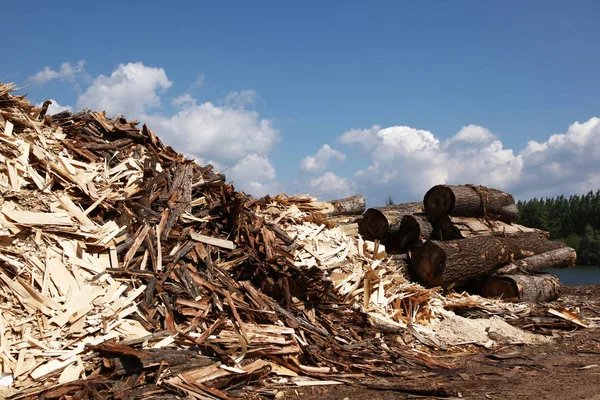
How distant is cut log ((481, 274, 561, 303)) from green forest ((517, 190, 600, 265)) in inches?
971

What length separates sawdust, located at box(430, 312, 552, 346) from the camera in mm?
7910

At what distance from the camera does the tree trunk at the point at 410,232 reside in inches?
439

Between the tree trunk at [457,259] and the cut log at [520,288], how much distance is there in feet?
0.96

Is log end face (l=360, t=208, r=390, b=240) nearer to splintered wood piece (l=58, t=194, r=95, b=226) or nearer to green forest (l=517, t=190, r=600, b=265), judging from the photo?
splintered wood piece (l=58, t=194, r=95, b=226)

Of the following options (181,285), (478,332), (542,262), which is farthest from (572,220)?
(181,285)

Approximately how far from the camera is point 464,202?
11.8 m

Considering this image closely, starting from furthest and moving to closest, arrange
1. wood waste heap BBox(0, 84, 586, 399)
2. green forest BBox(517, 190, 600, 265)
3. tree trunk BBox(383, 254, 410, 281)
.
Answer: green forest BBox(517, 190, 600, 265) → tree trunk BBox(383, 254, 410, 281) → wood waste heap BBox(0, 84, 586, 399)

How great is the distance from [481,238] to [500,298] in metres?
1.27

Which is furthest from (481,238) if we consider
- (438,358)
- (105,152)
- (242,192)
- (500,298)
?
(105,152)

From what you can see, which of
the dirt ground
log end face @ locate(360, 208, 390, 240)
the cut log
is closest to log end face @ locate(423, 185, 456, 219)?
log end face @ locate(360, 208, 390, 240)

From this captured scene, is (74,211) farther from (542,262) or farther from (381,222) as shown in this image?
(542,262)

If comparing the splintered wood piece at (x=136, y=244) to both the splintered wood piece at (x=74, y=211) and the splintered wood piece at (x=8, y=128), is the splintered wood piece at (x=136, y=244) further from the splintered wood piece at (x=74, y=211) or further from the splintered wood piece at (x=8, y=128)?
the splintered wood piece at (x=8, y=128)

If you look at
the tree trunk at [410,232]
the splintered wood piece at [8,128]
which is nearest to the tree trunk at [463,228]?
the tree trunk at [410,232]

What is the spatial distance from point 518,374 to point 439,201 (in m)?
5.87
